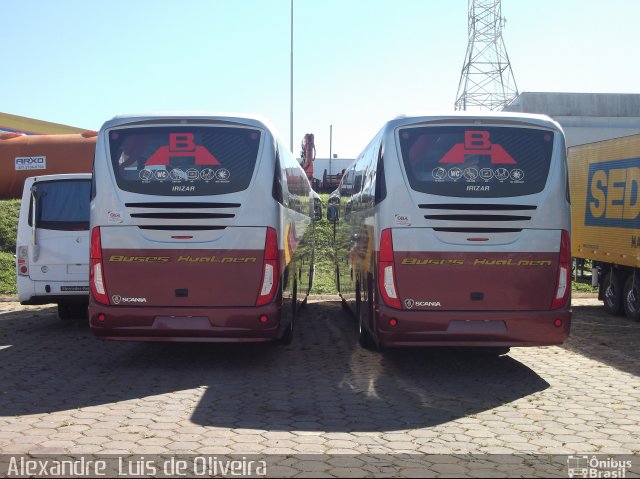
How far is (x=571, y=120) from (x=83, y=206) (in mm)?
54012

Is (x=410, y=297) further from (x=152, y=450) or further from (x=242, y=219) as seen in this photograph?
(x=152, y=450)

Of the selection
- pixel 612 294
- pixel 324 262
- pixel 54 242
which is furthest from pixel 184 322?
pixel 324 262

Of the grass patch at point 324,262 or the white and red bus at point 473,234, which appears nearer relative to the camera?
the white and red bus at point 473,234

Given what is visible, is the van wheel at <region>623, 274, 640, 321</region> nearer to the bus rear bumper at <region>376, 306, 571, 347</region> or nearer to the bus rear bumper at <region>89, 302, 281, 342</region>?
the bus rear bumper at <region>376, 306, 571, 347</region>

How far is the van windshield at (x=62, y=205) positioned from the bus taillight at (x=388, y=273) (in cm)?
585

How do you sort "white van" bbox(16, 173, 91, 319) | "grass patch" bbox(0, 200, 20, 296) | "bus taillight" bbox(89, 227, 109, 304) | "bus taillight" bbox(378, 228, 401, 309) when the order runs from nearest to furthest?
"bus taillight" bbox(378, 228, 401, 309) < "bus taillight" bbox(89, 227, 109, 304) < "white van" bbox(16, 173, 91, 319) < "grass patch" bbox(0, 200, 20, 296)

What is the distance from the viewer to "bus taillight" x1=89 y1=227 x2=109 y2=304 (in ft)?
28.6

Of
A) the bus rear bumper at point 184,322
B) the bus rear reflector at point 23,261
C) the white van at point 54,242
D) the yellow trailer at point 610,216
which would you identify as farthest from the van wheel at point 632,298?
the bus rear reflector at point 23,261

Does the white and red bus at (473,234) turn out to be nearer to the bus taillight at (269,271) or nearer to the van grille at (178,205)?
the bus taillight at (269,271)

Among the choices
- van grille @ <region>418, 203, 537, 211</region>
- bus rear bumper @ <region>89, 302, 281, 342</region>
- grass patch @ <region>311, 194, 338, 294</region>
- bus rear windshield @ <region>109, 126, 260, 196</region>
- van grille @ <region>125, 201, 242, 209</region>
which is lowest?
grass patch @ <region>311, 194, 338, 294</region>

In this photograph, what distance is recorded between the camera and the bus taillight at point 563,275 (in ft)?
27.6

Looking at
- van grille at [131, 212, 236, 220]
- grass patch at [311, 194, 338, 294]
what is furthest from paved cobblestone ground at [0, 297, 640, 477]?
grass patch at [311, 194, 338, 294]

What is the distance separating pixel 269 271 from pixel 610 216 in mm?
8386

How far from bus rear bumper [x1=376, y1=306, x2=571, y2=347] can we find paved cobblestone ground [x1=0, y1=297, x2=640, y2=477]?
1.62ft
